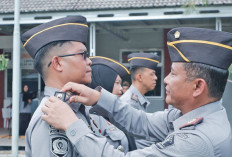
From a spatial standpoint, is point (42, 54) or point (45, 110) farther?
point (42, 54)

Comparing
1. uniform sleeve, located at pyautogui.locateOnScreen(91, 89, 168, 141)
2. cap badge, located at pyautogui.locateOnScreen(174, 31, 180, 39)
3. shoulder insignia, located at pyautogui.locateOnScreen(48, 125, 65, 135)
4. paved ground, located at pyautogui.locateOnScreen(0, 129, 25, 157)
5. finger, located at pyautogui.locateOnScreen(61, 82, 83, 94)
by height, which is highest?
cap badge, located at pyautogui.locateOnScreen(174, 31, 180, 39)

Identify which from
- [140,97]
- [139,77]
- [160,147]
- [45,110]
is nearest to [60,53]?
[45,110]

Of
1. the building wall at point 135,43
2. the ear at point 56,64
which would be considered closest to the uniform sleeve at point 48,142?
the ear at point 56,64

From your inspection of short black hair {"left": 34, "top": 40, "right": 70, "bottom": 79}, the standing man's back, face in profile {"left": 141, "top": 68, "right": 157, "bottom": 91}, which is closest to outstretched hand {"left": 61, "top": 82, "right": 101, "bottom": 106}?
short black hair {"left": 34, "top": 40, "right": 70, "bottom": 79}

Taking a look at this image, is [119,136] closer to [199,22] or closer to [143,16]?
→ [143,16]

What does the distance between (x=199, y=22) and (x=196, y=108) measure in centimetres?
1046

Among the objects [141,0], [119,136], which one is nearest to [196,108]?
[119,136]

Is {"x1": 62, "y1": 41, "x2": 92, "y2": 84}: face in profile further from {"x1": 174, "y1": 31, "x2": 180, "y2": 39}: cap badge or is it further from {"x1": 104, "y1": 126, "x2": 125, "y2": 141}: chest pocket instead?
{"x1": 104, "y1": 126, "x2": 125, "y2": 141}: chest pocket

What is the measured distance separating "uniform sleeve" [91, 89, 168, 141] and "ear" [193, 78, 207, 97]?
0.54 m

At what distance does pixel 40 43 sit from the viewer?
212 cm

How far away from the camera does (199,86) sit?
199cm

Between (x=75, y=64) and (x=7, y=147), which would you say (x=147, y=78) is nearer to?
(x=75, y=64)

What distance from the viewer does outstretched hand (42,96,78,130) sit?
1794 mm

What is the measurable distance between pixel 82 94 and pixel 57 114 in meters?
0.28
